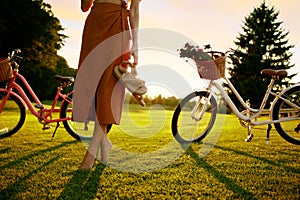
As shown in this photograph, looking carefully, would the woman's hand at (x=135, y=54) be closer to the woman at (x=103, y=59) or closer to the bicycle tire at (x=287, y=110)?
the woman at (x=103, y=59)

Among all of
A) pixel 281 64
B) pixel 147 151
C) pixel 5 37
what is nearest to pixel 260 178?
pixel 147 151

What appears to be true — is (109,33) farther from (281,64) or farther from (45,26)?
(281,64)

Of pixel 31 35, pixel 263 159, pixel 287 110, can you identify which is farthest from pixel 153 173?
pixel 31 35

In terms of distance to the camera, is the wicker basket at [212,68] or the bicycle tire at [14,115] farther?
the bicycle tire at [14,115]

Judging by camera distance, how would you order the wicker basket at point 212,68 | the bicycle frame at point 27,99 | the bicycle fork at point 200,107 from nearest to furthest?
the wicker basket at point 212,68, the bicycle fork at point 200,107, the bicycle frame at point 27,99

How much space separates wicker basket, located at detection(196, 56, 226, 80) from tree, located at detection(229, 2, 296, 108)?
2148 centimetres

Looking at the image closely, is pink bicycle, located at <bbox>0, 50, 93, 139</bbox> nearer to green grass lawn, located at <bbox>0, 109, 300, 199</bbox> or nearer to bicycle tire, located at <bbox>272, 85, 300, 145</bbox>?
green grass lawn, located at <bbox>0, 109, 300, 199</bbox>

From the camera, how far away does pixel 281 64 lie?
27109mm

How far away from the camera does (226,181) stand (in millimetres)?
2643

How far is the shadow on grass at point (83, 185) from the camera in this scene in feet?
7.29

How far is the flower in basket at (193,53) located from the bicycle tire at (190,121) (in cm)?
53

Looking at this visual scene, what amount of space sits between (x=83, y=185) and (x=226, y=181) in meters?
1.21

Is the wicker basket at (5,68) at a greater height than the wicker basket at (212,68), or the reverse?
the wicker basket at (212,68)

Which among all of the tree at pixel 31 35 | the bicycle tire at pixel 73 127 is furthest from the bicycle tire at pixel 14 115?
the tree at pixel 31 35
